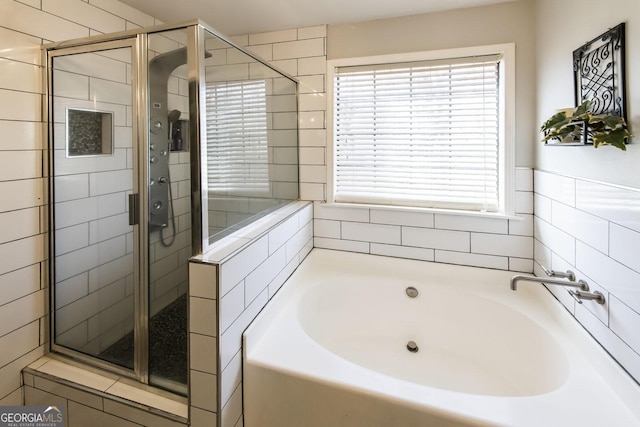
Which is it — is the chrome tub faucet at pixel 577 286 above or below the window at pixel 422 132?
below

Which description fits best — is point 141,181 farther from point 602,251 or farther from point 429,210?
point 602,251

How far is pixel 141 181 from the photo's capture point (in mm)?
1323

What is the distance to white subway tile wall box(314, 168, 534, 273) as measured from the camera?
185cm

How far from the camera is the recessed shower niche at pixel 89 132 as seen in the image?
4.82 feet

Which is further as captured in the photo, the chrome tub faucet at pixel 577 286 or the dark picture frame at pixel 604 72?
the chrome tub faucet at pixel 577 286

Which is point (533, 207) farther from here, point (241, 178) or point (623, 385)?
point (241, 178)

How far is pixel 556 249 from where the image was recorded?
61.2 inches

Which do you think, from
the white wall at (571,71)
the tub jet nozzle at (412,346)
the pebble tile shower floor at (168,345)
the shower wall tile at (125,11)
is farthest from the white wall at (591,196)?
the shower wall tile at (125,11)

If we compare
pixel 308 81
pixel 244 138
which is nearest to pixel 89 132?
pixel 244 138

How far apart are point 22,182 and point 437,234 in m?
2.14

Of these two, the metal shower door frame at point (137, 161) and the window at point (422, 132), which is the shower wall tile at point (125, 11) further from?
the window at point (422, 132)

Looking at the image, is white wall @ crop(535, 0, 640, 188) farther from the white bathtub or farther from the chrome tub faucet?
the white bathtub

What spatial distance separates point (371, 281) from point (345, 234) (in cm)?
38

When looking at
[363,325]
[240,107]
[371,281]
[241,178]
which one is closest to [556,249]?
[371,281]
